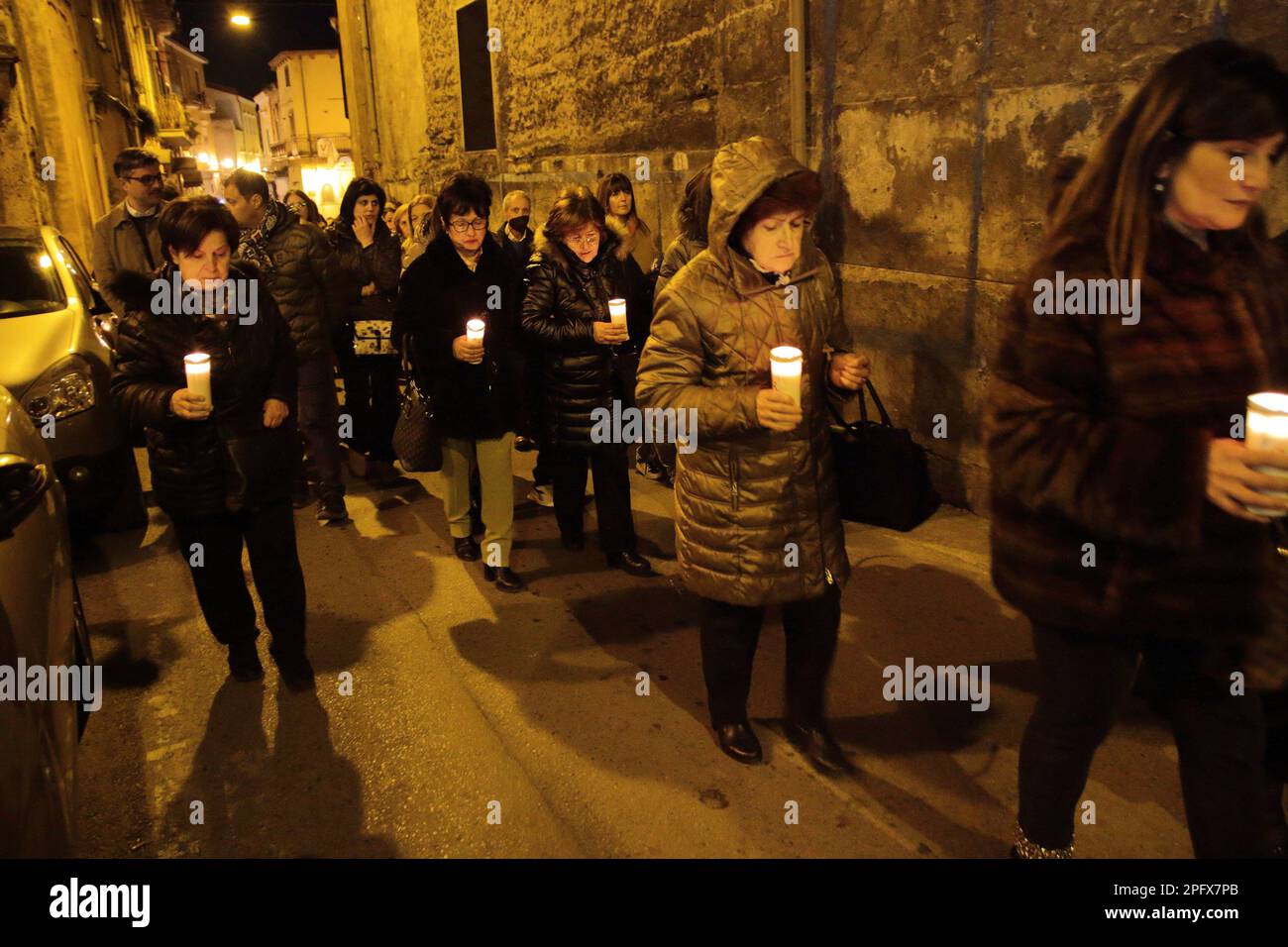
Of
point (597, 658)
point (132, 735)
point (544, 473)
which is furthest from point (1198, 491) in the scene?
point (544, 473)

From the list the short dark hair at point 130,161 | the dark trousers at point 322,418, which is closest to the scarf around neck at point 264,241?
the dark trousers at point 322,418

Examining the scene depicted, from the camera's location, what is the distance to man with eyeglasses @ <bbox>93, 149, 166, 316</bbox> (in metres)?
6.62

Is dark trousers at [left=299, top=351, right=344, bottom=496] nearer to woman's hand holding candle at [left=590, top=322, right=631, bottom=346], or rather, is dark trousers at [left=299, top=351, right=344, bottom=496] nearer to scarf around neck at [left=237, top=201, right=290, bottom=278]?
scarf around neck at [left=237, top=201, right=290, bottom=278]

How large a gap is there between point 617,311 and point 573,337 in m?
0.36

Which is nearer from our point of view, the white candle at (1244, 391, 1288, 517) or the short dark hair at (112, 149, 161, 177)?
the white candle at (1244, 391, 1288, 517)

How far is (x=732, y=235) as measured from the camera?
2.79 metres

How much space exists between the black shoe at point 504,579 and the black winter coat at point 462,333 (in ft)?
2.22

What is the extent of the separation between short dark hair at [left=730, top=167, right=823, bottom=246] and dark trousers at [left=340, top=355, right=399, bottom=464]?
13.9 feet

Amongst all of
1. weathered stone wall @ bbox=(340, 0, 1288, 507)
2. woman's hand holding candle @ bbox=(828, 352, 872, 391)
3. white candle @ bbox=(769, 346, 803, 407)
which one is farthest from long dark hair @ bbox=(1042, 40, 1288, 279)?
weathered stone wall @ bbox=(340, 0, 1288, 507)

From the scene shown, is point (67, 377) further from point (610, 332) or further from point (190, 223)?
point (610, 332)

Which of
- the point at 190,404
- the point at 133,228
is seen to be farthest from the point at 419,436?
the point at 133,228
